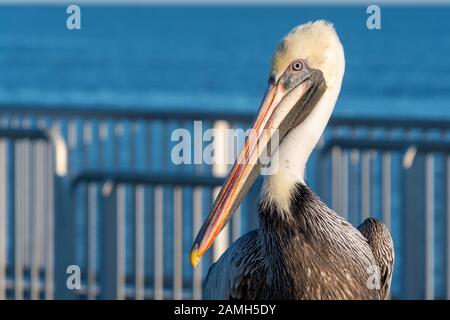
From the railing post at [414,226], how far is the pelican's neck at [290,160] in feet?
6.54

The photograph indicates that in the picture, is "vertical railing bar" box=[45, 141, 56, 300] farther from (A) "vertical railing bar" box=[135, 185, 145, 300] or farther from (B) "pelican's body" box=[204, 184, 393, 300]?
(B) "pelican's body" box=[204, 184, 393, 300]

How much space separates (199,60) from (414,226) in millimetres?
77195

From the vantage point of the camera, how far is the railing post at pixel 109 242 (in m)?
6.80

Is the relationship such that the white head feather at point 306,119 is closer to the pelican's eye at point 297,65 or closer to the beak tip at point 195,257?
the pelican's eye at point 297,65

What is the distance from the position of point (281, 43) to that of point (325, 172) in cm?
237

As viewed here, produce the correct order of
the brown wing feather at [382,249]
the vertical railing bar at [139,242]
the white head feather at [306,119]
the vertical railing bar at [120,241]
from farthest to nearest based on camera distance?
the vertical railing bar at [139,242]
the vertical railing bar at [120,241]
the brown wing feather at [382,249]
the white head feather at [306,119]

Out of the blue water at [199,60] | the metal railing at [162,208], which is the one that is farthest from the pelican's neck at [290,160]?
the blue water at [199,60]

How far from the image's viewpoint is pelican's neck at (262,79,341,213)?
4.95 metres

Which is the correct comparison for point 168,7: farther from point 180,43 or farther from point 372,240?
point 372,240

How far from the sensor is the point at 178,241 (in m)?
6.91

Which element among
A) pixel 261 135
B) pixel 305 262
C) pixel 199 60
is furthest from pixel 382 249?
pixel 199 60

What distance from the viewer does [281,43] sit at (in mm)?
4988

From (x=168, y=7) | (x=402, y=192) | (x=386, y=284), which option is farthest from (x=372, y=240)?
(x=168, y=7)
